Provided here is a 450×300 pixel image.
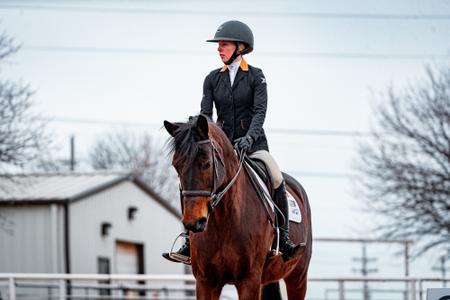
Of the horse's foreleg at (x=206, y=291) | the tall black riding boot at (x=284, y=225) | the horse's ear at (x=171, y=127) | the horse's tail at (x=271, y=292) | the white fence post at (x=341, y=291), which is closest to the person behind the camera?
the horse's ear at (x=171, y=127)

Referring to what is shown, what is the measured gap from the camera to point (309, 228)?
11.4 meters

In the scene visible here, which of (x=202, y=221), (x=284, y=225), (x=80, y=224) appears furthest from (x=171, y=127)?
(x=80, y=224)

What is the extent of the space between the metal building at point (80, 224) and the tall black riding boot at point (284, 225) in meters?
20.2

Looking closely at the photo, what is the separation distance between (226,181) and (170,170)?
55973 mm

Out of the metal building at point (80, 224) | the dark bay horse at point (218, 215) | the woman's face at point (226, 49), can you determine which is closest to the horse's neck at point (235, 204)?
the dark bay horse at point (218, 215)

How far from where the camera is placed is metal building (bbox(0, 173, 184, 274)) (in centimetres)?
3272

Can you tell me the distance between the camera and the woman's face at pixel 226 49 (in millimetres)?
9797

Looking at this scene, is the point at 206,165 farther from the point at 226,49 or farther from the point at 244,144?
the point at 226,49

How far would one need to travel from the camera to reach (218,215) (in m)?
8.91

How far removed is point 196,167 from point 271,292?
3.03m

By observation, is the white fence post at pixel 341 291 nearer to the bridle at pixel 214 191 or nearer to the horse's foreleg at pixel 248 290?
the horse's foreleg at pixel 248 290

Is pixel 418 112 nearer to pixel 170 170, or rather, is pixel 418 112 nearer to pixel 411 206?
pixel 411 206

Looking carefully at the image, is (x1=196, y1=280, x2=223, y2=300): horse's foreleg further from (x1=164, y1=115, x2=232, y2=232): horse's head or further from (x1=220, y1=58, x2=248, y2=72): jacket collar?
(x1=220, y1=58, x2=248, y2=72): jacket collar

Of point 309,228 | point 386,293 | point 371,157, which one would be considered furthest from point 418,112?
point 309,228
